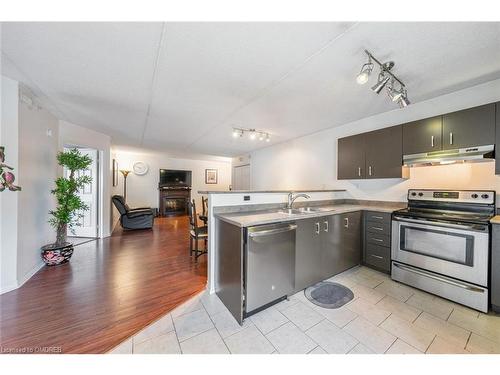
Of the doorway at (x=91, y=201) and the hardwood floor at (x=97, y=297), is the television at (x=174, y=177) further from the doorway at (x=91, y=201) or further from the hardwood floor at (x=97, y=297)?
the hardwood floor at (x=97, y=297)

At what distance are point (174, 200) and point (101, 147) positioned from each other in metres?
3.45

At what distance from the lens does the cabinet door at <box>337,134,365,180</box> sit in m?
2.91

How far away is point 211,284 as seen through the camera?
2074 millimetres

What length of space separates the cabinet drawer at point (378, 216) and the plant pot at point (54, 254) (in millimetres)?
4627

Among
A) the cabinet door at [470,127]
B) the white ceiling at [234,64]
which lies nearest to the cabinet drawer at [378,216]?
the cabinet door at [470,127]

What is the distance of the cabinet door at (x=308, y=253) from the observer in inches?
78.0

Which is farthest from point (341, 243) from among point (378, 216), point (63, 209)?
point (63, 209)

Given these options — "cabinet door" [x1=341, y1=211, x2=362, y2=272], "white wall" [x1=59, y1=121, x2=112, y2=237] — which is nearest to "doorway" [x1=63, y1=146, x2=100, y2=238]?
"white wall" [x1=59, y1=121, x2=112, y2=237]

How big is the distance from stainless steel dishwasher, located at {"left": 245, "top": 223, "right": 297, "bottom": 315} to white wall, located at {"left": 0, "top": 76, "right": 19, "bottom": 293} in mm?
2734

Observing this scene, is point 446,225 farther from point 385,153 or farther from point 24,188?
point 24,188

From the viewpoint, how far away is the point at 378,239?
2.52m

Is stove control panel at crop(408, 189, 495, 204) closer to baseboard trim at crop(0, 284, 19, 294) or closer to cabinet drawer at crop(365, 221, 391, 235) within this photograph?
cabinet drawer at crop(365, 221, 391, 235)
